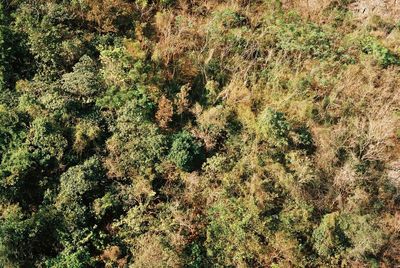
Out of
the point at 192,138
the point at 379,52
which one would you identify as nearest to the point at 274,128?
the point at 192,138

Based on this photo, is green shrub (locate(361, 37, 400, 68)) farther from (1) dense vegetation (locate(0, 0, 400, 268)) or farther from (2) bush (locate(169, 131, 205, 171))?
(2) bush (locate(169, 131, 205, 171))

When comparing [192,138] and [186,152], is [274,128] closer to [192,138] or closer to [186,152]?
[192,138]

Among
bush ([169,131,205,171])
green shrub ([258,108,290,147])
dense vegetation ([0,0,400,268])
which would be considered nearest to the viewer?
dense vegetation ([0,0,400,268])

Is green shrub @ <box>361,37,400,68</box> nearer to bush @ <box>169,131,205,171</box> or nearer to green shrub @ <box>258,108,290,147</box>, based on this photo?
green shrub @ <box>258,108,290,147</box>

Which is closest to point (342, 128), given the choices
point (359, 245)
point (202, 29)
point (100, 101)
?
point (359, 245)

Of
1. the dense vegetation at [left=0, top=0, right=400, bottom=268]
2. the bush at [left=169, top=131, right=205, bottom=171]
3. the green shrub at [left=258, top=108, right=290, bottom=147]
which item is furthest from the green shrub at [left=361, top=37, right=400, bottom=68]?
the bush at [left=169, top=131, right=205, bottom=171]

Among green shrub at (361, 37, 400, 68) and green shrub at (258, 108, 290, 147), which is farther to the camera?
green shrub at (361, 37, 400, 68)

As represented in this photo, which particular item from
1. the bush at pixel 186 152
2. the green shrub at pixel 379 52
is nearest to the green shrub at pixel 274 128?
the bush at pixel 186 152

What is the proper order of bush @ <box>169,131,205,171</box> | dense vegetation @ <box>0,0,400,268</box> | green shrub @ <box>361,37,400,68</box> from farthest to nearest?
green shrub @ <box>361,37,400,68</box> → bush @ <box>169,131,205,171</box> → dense vegetation @ <box>0,0,400,268</box>

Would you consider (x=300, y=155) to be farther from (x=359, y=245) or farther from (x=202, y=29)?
(x=202, y=29)
